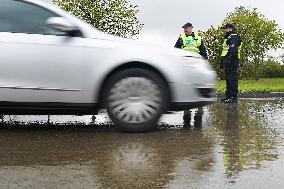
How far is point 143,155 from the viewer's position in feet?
15.4

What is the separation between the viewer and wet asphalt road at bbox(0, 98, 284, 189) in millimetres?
3725

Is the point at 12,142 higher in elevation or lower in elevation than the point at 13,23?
lower

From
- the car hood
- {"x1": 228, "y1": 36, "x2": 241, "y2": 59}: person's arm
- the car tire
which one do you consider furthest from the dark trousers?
the car tire

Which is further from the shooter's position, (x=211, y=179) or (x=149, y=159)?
(x=149, y=159)

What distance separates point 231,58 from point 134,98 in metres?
6.11

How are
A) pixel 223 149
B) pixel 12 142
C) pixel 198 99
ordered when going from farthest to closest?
pixel 198 99 → pixel 12 142 → pixel 223 149

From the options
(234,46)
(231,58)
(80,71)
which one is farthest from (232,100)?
(80,71)

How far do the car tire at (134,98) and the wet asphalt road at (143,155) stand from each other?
0.17 m

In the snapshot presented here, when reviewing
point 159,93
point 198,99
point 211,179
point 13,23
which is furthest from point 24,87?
point 211,179

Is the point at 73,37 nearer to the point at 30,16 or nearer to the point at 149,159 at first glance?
the point at 30,16

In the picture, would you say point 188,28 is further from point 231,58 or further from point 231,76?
point 231,76

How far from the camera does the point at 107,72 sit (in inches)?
238

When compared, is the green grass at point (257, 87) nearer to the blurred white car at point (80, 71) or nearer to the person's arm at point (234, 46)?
the person's arm at point (234, 46)

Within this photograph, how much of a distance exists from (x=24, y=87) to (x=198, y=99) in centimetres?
202
